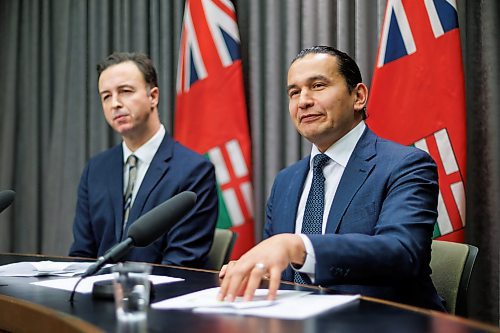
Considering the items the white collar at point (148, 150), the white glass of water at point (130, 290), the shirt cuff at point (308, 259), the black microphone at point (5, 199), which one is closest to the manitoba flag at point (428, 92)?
the white collar at point (148, 150)

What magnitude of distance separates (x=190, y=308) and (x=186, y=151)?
5.43 ft

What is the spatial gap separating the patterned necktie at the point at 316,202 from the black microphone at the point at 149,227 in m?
0.59

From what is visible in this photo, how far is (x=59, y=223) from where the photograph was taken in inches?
168

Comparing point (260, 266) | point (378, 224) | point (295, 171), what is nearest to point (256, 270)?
point (260, 266)

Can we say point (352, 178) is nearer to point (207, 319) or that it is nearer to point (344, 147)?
point (344, 147)

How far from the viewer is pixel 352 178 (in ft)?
6.27

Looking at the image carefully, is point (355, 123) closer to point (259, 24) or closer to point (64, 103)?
point (259, 24)

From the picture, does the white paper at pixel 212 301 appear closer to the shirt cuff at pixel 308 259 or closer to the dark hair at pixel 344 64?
the shirt cuff at pixel 308 259

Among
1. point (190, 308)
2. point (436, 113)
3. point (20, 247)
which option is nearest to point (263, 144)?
point (436, 113)

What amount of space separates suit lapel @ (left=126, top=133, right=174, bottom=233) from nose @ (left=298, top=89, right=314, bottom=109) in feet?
2.98

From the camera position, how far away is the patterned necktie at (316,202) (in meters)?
1.96

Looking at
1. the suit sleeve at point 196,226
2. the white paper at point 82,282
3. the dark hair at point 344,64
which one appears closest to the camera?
the white paper at point 82,282

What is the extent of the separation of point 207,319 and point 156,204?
1.56 metres

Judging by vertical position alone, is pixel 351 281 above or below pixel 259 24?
below
